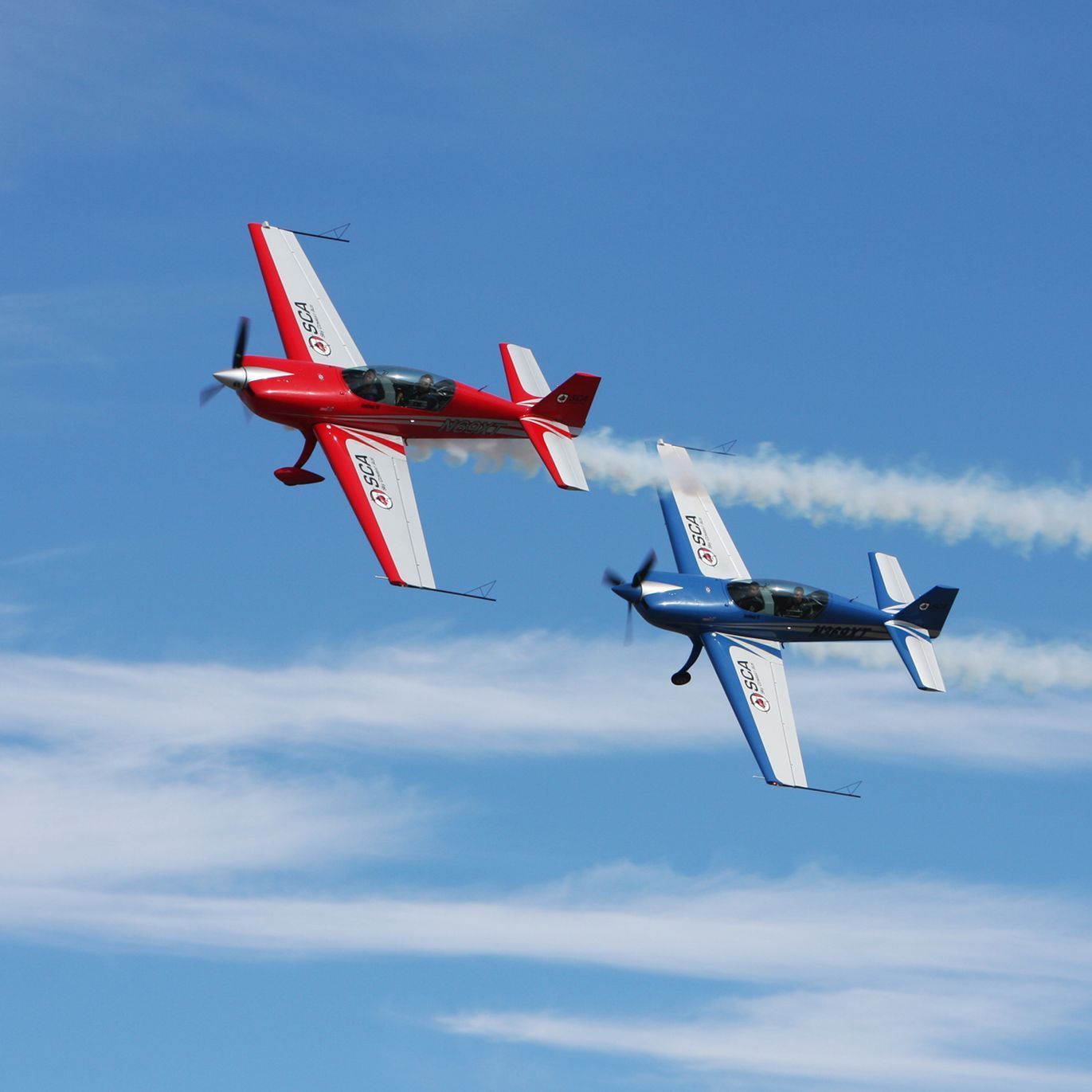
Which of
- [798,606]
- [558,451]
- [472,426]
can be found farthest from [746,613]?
[472,426]

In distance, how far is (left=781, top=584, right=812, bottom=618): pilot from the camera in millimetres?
52594

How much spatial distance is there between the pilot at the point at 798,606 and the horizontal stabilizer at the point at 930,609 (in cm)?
233

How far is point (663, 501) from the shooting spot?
55.1 meters

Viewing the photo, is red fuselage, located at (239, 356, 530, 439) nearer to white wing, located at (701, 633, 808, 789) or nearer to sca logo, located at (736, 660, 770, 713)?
white wing, located at (701, 633, 808, 789)

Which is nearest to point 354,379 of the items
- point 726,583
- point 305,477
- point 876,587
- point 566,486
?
point 305,477

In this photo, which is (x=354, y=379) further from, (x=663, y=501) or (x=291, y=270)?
(x=663, y=501)

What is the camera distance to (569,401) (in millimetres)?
52969

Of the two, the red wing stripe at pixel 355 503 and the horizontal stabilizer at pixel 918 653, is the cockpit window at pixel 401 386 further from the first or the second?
the horizontal stabilizer at pixel 918 653

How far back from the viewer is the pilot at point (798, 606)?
173 ft

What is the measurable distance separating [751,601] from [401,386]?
10105 mm

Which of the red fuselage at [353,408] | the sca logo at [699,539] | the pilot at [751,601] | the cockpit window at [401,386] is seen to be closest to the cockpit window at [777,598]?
the pilot at [751,601]

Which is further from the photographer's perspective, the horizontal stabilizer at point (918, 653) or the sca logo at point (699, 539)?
the sca logo at point (699, 539)

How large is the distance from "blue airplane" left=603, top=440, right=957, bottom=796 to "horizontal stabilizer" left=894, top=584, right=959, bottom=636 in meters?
0.02

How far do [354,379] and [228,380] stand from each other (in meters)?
3.23
